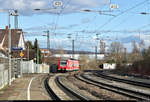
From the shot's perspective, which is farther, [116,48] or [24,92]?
Result: [116,48]

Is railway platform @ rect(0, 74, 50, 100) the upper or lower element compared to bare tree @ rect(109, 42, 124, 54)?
lower

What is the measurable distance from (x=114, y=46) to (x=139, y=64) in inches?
2014

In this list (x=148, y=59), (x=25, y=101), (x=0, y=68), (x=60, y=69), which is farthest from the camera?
(x=60, y=69)

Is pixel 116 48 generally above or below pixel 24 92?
above

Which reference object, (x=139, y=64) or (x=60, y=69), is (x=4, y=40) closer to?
(x=60, y=69)

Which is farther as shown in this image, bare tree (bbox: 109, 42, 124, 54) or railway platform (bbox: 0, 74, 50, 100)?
bare tree (bbox: 109, 42, 124, 54)

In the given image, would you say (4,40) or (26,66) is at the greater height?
(4,40)

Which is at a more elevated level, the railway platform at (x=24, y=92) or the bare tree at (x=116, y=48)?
the bare tree at (x=116, y=48)

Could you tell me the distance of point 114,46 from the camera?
106125 mm

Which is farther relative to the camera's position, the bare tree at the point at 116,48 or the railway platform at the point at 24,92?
the bare tree at the point at 116,48

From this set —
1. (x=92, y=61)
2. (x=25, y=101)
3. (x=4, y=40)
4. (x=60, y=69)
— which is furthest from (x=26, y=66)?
(x=92, y=61)

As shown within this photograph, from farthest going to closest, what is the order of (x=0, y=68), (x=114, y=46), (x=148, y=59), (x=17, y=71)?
1. (x=114, y=46)
2. (x=148, y=59)
3. (x=17, y=71)
4. (x=0, y=68)

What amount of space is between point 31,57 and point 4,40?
26.5ft

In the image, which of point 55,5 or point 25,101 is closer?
point 25,101
